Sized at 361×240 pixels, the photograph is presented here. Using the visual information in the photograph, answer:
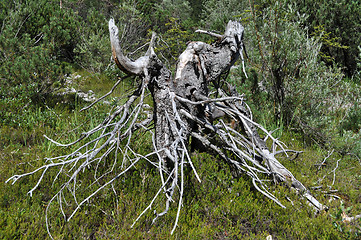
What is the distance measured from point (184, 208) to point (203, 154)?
1.10 m

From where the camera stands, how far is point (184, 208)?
274 cm

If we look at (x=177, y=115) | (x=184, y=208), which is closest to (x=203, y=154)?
(x=184, y=208)

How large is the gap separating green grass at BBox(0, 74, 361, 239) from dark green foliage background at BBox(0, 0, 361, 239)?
0.01 metres

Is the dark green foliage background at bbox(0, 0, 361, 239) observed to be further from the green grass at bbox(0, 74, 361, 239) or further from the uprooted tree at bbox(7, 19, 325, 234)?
the uprooted tree at bbox(7, 19, 325, 234)

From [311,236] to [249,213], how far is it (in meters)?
0.65

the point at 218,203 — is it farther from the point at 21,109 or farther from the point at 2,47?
the point at 2,47

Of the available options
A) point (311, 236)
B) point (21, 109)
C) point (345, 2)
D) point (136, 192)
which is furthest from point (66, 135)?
point (345, 2)

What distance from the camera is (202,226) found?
2551 mm

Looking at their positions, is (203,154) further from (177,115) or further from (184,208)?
(177,115)

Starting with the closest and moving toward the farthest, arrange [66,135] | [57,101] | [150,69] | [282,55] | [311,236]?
[311,236] < [150,69] < [66,135] < [282,55] < [57,101]

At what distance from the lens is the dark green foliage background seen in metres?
2.50

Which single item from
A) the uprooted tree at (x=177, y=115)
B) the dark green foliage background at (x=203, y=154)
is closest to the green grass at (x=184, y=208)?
the dark green foliage background at (x=203, y=154)

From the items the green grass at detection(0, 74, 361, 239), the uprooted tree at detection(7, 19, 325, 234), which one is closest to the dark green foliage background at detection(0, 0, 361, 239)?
the green grass at detection(0, 74, 361, 239)

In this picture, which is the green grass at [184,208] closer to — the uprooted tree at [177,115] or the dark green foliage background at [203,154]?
the dark green foliage background at [203,154]
